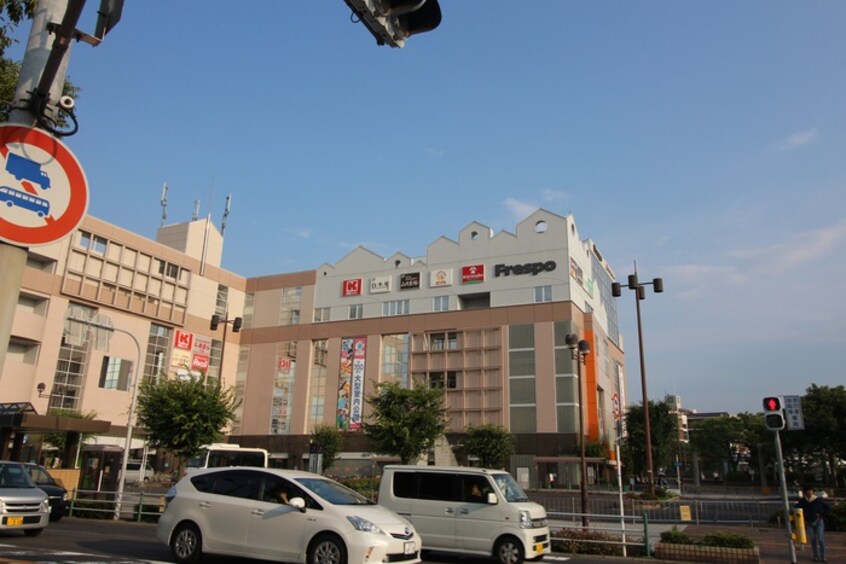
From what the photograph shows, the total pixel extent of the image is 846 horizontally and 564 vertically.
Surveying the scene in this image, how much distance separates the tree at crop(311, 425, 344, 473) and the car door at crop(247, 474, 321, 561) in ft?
167

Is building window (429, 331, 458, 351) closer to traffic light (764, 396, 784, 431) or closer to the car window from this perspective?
traffic light (764, 396, 784, 431)

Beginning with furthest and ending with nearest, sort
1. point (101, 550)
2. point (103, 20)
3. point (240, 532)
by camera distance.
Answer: point (101, 550), point (240, 532), point (103, 20)

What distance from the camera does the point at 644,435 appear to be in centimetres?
5359

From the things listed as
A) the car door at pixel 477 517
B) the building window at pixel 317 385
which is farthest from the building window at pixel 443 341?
the car door at pixel 477 517

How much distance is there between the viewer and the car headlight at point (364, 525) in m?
8.91

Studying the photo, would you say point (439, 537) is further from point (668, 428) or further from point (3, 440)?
point (668, 428)

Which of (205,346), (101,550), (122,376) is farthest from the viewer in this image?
(205,346)

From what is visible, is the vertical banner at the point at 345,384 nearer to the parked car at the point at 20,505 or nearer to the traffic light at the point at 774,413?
the parked car at the point at 20,505

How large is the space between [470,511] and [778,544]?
10672mm

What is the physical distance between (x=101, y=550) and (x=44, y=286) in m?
49.2

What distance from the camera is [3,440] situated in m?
25.9

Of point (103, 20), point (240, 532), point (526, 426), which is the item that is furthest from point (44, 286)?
point (103, 20)

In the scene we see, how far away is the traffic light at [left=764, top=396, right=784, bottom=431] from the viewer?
12875 mm

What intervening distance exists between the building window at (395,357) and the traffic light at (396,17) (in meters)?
64.6
